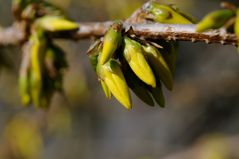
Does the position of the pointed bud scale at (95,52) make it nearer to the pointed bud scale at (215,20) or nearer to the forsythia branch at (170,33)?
the forsythia branch at (170,33)

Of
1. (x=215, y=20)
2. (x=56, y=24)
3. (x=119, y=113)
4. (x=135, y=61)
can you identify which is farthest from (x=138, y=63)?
(x=119, y=113)

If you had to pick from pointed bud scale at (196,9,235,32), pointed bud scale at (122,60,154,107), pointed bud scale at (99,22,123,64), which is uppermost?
pointed bud scale at (196,9,235,32)

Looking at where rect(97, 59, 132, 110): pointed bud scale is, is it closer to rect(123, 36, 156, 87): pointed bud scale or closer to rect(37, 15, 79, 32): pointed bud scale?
rect(123, 36, 156, 87): pointed bud scale

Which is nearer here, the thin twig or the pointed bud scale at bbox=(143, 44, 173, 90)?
the thin twig

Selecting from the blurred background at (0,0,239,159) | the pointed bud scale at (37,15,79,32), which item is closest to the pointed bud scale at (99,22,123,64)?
the pointed bud scale at (37,15,79,32)

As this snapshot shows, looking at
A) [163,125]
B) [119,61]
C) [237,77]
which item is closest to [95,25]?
[119,61]

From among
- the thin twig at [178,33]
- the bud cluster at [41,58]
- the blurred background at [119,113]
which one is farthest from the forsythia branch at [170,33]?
the blurred background at [119,113]
